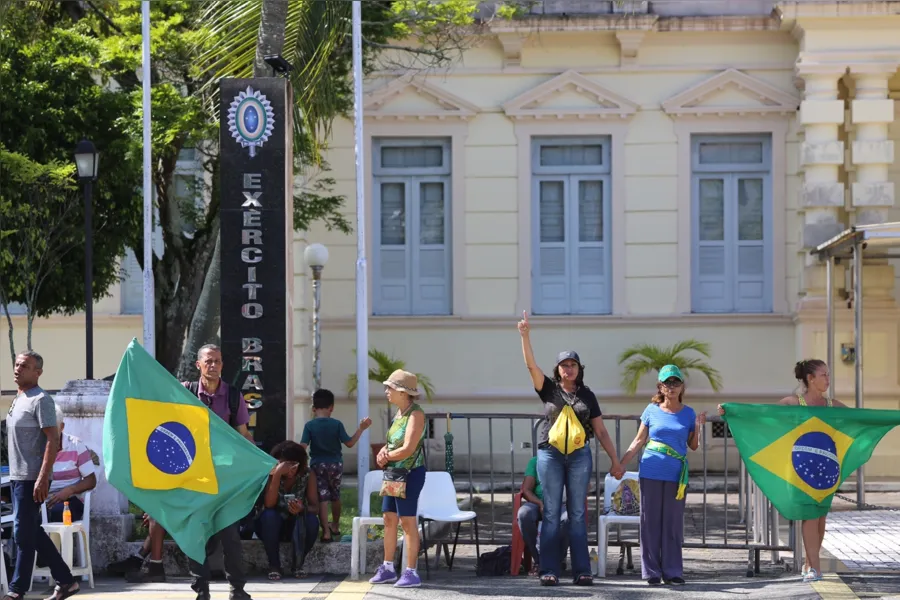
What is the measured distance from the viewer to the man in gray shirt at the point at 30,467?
9820mm

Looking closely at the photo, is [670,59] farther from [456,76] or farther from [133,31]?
[133,31]

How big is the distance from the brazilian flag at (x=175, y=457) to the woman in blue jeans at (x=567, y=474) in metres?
1.96

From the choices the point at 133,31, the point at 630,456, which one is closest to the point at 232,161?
the point at 630,456

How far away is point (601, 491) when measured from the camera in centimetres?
1594

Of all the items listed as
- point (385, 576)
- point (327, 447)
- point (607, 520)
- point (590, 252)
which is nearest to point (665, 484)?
point (607, 520)

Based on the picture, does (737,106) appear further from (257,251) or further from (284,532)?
(284,532)

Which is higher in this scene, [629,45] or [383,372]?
[629,45]

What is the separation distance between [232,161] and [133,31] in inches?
215

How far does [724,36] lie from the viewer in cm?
1973

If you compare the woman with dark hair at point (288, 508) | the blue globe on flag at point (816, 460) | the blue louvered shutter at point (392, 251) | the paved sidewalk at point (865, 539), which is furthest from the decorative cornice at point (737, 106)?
the woman with dark hair at point (288, 508)

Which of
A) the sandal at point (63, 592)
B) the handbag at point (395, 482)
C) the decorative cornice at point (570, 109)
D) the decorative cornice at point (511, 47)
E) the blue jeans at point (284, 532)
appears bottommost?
the sandal at point (63, 592)

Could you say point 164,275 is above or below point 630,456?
above

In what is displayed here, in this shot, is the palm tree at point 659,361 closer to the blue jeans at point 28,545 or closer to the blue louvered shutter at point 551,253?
the blue louvered shutter at point 551,253

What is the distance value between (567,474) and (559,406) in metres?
0.49
